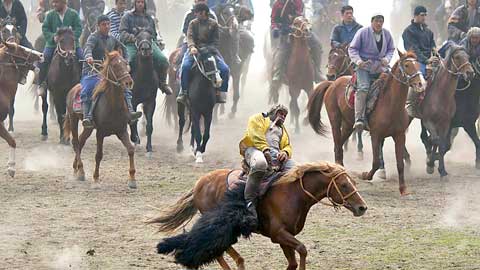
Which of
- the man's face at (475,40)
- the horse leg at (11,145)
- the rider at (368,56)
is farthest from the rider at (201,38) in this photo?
the man's face at (475,40)

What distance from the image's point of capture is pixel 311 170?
12.1m

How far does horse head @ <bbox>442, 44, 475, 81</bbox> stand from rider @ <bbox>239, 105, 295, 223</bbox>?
7.54 metres

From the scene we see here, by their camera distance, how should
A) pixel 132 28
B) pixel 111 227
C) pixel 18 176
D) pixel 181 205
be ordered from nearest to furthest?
pixel 181 205 < pixel 111 227 < pixel 18 176 < pixel 132 28

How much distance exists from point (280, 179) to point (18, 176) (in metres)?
8.10

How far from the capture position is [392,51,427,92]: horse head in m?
17.6

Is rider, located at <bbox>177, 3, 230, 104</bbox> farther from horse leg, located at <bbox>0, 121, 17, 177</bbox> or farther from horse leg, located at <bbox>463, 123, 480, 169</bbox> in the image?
horse leg, located at <bbox>463, 123, 480, 169</bbox>

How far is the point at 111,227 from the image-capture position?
15.1 meters

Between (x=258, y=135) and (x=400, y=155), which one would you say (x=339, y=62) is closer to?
(x=400, y=155)

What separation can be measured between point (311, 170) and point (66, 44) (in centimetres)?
1103

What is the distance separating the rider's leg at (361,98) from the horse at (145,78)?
428 centimetres

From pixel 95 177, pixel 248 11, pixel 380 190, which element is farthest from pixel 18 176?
pixel 248 11

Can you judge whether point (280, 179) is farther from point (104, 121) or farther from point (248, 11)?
point (248, 11)

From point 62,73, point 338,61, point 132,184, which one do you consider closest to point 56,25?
point 62,73

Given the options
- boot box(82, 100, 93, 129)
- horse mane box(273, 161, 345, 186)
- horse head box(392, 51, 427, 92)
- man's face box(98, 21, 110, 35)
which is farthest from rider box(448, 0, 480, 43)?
horse mane box(273, 161, 345, 186)
